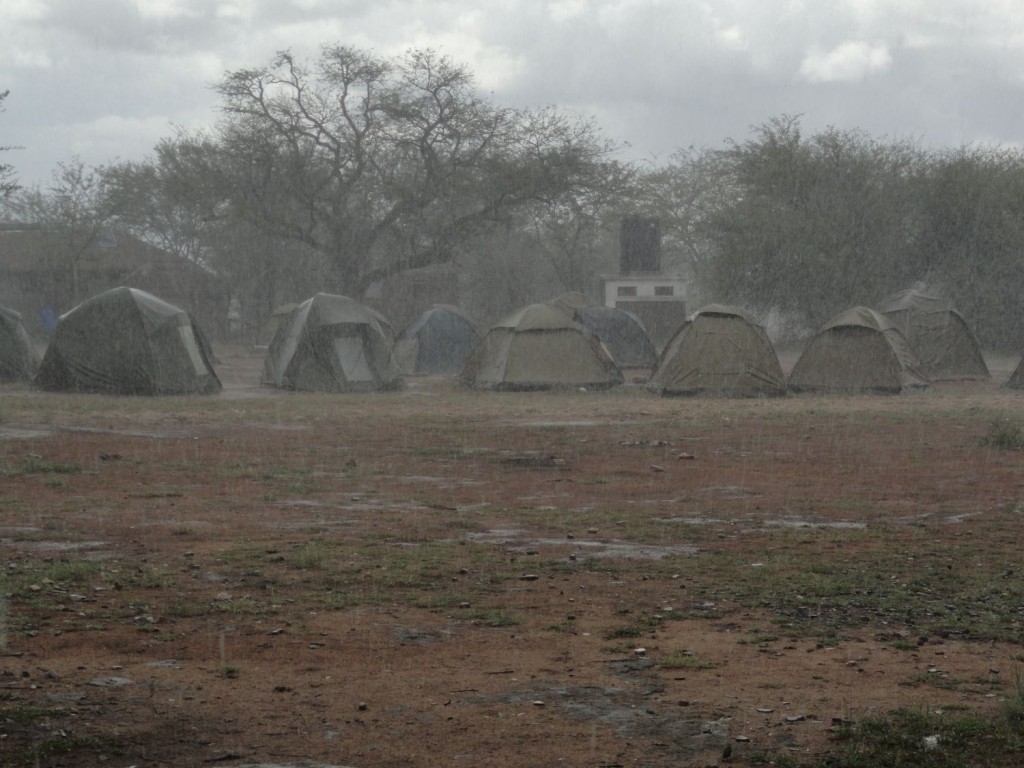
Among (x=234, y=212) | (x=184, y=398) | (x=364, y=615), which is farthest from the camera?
(x=234, y=212)

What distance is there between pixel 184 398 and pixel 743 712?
64.2 feet

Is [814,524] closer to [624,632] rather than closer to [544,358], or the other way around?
[624,632]

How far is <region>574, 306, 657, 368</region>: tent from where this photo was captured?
3541 centimetres

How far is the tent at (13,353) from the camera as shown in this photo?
26391 mm

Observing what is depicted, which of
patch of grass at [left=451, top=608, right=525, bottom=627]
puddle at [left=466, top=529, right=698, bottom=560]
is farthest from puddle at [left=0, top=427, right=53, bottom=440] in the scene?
patch of grass at [left=451, top=608, right=525, bottom=627]

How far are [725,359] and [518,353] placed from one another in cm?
441

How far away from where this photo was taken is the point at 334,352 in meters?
26.5

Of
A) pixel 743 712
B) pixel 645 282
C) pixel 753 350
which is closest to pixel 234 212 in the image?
pixel 645 282

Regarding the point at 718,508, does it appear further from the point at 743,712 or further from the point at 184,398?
the point at 184,398

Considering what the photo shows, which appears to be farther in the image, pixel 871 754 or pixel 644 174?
pixel 644 174

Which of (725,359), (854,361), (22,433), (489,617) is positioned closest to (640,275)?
(854,361)

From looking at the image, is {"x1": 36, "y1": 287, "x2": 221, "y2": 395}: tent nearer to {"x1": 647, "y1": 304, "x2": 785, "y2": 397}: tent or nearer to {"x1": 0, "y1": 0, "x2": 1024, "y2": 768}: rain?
{"x1": 0, "y1": 0, "x2": 1024, "y2": 768}: rain

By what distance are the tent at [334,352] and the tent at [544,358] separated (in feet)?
7.23

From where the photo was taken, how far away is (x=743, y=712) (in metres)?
5.17
